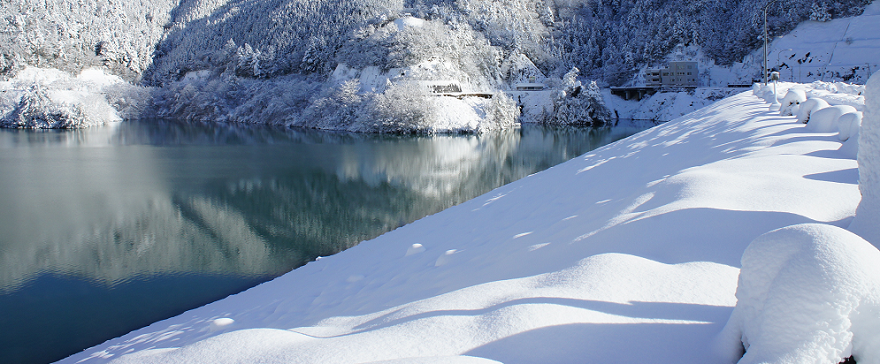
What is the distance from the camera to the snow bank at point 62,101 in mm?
49781

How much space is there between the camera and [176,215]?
15.1 m

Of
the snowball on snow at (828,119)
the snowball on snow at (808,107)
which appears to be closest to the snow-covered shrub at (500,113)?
the snowball on snow at (808,107)

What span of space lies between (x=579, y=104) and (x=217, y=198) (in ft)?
133

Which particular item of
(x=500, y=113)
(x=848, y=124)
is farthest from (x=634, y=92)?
(x=848, y=124)

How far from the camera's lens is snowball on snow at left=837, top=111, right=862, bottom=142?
678 cm

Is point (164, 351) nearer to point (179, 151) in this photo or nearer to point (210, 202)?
point (210, 202)

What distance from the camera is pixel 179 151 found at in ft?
98.0

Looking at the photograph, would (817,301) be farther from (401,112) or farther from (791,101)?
(401,112)

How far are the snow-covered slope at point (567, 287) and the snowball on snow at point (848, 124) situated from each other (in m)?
0.23

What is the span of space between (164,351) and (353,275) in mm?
3601

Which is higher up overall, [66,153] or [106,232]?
[66,153]

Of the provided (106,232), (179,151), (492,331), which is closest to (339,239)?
(106,232)

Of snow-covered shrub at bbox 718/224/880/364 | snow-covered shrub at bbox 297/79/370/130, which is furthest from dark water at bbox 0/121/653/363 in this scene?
snow-covered shrub at bbox 297/79/370/130

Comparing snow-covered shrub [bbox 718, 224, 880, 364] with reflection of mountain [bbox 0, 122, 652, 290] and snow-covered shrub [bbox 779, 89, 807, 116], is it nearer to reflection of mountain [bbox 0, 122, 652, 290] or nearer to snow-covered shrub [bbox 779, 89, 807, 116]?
reflection of mountain [bbox 0, 122, 652, 290]
